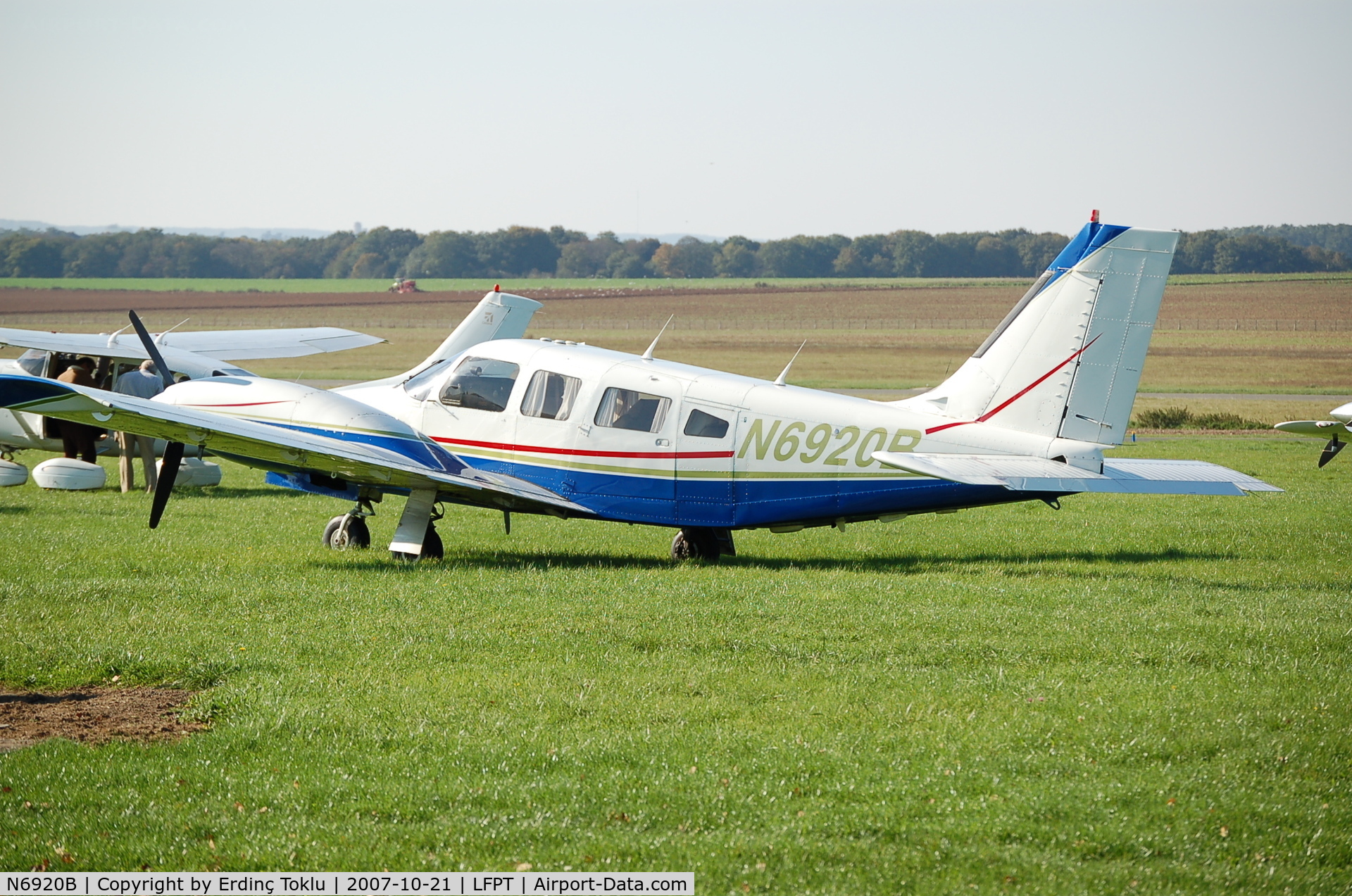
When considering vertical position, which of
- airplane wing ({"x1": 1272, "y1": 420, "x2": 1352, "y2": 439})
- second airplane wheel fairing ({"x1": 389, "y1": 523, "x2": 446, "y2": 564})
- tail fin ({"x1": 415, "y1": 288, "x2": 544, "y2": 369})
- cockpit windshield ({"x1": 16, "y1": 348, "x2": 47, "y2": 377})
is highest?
tail fin ({"x1": 415, "y1": 288, "x2": 544, "y2": 369})

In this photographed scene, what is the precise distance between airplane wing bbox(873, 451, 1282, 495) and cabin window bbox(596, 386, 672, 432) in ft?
7.72

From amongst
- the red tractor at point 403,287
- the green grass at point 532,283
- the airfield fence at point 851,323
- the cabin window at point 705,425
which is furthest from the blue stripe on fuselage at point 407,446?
the red tractor at point 403,287

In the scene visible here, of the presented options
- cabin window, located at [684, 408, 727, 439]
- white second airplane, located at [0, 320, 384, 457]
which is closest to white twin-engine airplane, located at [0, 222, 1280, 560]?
cabin window, located at [684, 408, 727, 439]

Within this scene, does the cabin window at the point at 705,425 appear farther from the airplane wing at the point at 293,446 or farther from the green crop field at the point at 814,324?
the green crop field at the point at 814,324

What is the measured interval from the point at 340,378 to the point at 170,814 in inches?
1640

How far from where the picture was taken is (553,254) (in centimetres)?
16725

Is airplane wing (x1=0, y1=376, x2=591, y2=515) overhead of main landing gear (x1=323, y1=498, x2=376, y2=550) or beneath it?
overhead

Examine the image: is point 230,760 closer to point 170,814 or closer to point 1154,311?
point 170,814

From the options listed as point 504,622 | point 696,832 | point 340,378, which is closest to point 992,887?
point 696,832

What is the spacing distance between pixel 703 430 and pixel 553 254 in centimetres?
15809

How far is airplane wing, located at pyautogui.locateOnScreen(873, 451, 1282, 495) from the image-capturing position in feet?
35.8

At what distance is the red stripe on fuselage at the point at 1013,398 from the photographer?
11.8 metres

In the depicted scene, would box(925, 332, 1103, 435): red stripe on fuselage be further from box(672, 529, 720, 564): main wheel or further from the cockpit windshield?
the cockpit windshield

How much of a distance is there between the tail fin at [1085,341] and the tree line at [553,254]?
450 ft
